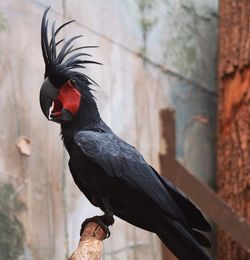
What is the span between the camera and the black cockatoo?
234cm

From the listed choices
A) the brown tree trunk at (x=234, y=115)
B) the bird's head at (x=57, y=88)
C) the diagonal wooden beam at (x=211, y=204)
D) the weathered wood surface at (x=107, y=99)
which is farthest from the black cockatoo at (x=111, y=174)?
the brown tree trunk at (x=234, y=115)

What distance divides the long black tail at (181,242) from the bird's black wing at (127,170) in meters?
0.03

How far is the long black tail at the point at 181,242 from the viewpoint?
2.30 metres

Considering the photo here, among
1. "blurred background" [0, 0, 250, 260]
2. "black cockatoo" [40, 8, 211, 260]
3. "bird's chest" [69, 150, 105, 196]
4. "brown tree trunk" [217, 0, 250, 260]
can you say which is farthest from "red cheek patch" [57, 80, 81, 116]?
"brown tree trunk" [217, 0, 250, 260]

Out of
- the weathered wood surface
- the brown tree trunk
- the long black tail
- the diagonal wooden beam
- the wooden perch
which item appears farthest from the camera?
the brown tree trunk

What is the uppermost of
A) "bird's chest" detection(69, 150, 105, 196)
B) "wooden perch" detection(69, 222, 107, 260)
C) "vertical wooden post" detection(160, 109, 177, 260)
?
"vertical wooden post" detection(160, 109, 177, 260)

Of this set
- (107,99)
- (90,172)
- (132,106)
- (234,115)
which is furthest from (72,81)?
(234,115)

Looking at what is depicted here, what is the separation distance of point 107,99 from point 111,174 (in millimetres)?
1435

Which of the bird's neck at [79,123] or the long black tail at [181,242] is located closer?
the long black tail at [181,242]

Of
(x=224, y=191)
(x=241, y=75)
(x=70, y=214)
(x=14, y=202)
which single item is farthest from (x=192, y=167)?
(x=14, y=202)

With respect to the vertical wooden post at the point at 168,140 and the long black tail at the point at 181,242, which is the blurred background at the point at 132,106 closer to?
the vertical wooden post at the point at 168,140

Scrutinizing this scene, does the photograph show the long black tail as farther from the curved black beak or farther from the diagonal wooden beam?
the diagonal wooden beam

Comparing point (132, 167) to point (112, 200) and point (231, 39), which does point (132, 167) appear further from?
point (231, 39)

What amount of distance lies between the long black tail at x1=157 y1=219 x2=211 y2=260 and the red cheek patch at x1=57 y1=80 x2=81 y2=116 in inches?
19.7
